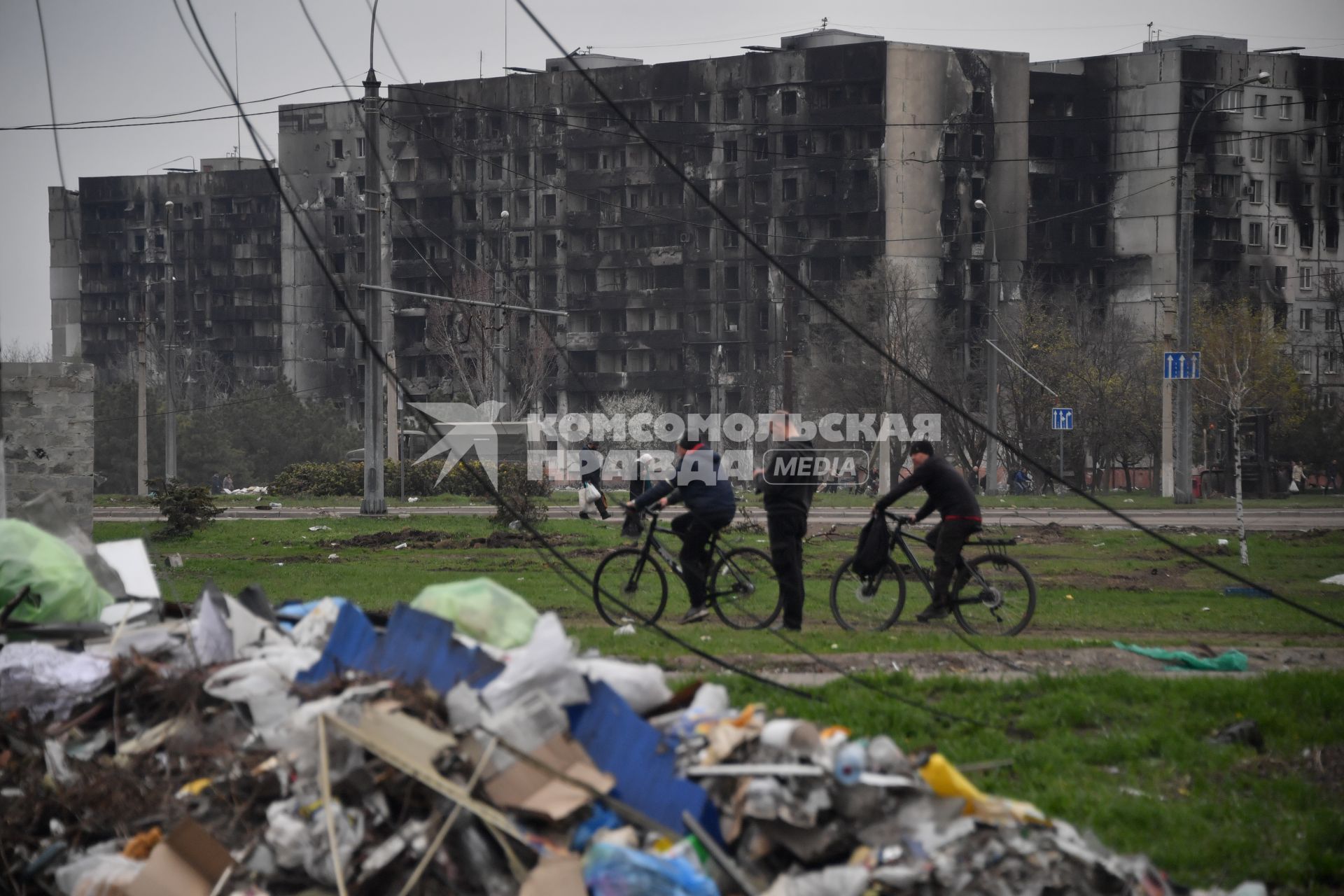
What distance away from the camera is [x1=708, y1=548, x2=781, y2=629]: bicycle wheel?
12.5 metres

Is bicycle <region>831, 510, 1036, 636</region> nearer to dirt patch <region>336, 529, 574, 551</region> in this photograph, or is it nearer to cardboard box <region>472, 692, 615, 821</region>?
cardboard box <region>472, 692, 615, 821</region>

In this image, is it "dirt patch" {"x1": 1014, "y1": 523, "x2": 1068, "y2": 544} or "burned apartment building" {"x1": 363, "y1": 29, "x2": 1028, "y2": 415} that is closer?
"dirt patch" {"x1": 1014, "y1": 523, "x2": 1068, "y2": 544}

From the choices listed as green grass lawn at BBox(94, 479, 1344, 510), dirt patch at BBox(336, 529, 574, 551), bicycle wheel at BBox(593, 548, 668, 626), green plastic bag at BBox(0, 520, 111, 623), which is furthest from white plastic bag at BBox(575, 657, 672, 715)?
green grass lawn at BBox(94, 479, 1344, 510)

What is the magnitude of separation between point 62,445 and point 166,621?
12.6m

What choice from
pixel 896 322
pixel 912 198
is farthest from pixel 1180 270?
pixel 912 198

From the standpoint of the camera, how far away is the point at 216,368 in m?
93.3

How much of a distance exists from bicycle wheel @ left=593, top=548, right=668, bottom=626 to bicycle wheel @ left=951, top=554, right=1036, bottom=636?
2.72m

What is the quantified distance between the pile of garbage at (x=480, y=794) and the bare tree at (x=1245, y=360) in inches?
1930

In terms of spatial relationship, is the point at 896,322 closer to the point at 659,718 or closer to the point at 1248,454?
the point at 1248,454

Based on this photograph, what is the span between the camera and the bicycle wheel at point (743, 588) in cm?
1245

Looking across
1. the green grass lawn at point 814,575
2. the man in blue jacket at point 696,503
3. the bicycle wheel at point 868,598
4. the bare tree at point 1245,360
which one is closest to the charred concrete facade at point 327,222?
the bare tree at point 1245,360

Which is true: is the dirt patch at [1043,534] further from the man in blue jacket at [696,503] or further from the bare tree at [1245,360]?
the bare tree at [1245,360]

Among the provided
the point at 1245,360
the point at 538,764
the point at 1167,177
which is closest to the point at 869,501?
the point at 1245,360

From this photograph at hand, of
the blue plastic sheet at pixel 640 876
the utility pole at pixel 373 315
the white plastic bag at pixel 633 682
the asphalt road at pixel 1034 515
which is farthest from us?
the asphalt road at pixel 1034 515
